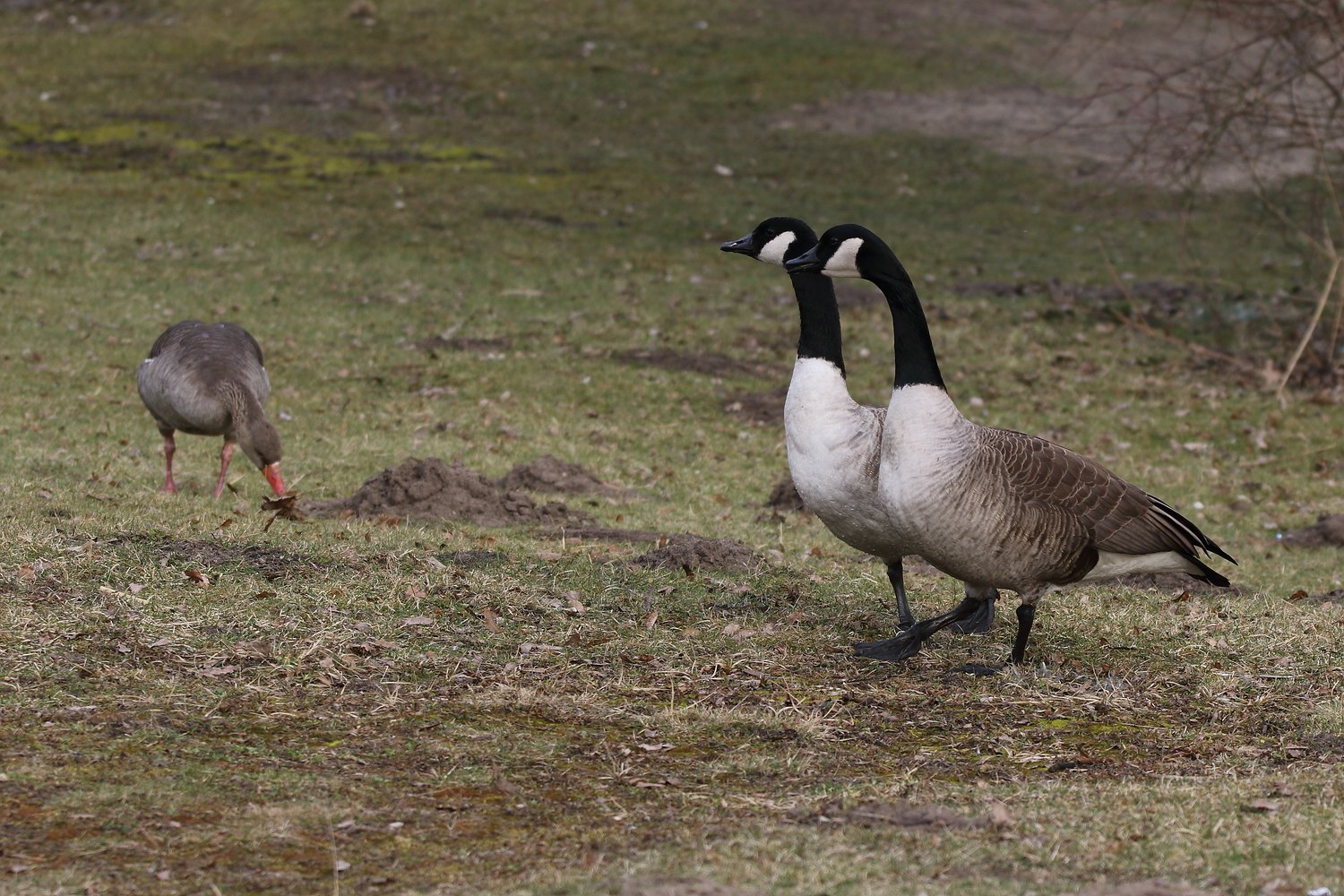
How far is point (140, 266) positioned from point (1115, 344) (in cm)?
1313

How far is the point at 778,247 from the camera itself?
28.1 ft

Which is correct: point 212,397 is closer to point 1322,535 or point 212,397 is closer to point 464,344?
point 464,344

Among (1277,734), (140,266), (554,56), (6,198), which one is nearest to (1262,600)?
(1277,734)

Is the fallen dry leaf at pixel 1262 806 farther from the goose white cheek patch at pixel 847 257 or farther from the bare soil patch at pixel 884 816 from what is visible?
the goose white cheek patch at pixel 847 257

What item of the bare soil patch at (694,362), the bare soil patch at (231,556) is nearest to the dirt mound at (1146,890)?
the bare soil patch at (231,556)

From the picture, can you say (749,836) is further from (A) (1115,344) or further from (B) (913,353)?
(A) (1115,344)

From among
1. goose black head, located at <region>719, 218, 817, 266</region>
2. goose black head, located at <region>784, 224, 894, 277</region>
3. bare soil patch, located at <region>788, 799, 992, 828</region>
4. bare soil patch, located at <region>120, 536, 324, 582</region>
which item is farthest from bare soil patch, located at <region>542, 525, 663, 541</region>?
bare soil patch, located at <region>788, 799, 992, 828</region>

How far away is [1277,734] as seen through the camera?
258 inches

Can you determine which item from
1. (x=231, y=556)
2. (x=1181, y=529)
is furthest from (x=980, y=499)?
(x=231, y=556)

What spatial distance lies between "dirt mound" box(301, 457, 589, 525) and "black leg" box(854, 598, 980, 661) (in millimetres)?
3701

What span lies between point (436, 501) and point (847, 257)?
431 centimetres

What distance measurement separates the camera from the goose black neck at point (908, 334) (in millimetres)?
6934

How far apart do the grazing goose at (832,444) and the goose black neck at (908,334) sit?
498 millimetres

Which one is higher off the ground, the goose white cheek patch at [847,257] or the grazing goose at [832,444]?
the goose white cheek patch at [847,257]
